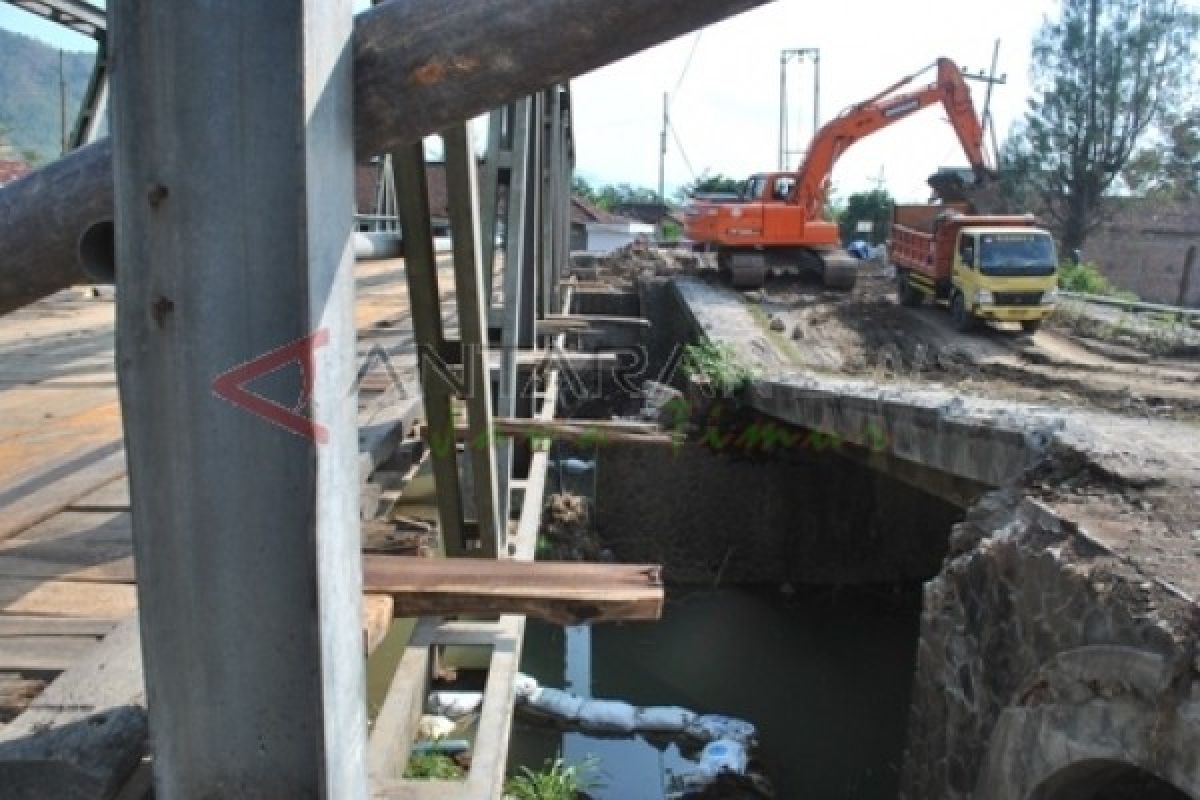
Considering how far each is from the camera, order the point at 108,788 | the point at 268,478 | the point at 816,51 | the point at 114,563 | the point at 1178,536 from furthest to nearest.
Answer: the point at 816,51
the point at 1178,536
the point at 114,563
the point at 108,788
the point at 268,478

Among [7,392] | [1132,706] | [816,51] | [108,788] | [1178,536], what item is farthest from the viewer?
[816,51]

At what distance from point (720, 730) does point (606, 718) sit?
1145mm

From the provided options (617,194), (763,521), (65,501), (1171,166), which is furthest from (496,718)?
(617,194)

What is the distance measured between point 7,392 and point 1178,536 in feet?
22.1

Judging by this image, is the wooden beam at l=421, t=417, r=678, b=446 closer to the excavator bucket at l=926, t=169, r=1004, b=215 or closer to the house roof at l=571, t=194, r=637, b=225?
the excavator bucket at l=926, t=169, r=1004, b=215

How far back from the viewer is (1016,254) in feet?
48.7

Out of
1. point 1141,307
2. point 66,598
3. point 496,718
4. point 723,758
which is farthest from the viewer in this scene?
point 1141,307

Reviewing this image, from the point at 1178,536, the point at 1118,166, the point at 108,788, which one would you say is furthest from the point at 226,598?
the point at 1118,166

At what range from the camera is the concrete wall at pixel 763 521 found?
1370cm

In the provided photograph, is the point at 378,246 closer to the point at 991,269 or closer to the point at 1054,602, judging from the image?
the point at 1054,602

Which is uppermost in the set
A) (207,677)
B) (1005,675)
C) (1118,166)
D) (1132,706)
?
(1118,166)

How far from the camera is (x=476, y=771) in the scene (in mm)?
3086

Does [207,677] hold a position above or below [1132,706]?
above

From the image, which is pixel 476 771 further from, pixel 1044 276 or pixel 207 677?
pixel 1044 276
